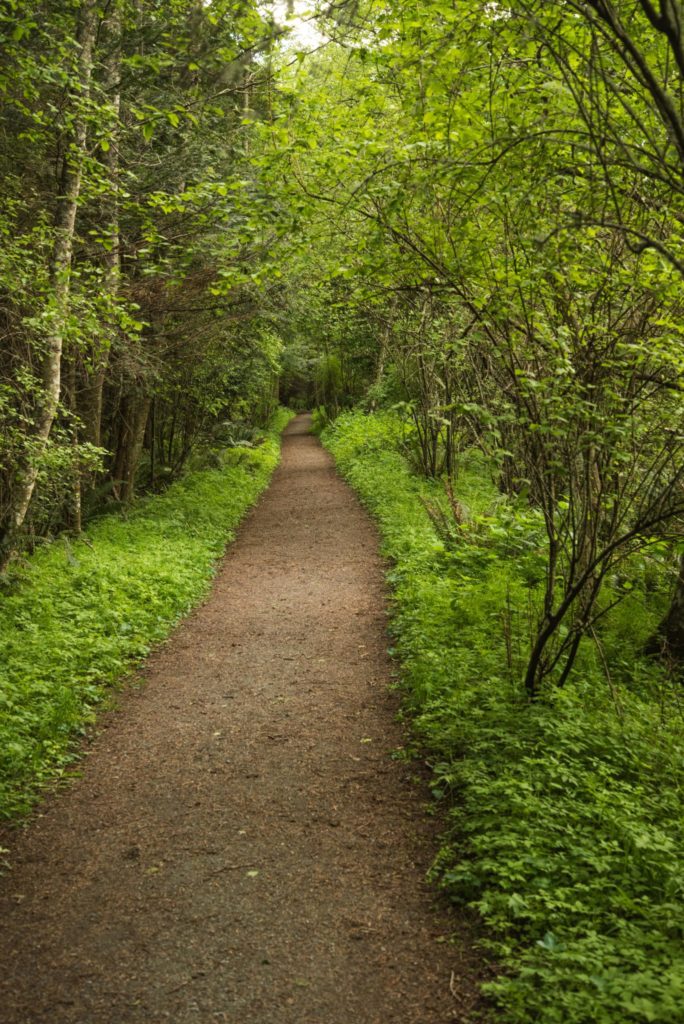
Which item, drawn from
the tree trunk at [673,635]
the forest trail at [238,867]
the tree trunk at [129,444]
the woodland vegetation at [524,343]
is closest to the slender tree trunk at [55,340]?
the woodland vegetation at [524,343]

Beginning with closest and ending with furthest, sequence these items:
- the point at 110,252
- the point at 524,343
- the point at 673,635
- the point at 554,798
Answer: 1. the point at 554,798
2. the point at 524,343
3. the point at 673,635
4. the point at 110,252

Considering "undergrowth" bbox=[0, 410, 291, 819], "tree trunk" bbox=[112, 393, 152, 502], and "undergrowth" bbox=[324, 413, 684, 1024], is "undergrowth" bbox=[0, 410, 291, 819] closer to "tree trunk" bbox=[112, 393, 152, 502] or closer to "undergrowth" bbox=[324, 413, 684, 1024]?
"tree trunk" bbox=[112, 393, 152, 502]

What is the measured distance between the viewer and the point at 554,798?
4.71m

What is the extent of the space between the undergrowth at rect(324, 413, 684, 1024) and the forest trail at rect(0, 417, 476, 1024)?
31cm

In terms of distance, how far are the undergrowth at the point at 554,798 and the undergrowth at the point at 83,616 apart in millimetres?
2828

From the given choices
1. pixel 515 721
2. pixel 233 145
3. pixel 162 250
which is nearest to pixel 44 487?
pixel 162 250

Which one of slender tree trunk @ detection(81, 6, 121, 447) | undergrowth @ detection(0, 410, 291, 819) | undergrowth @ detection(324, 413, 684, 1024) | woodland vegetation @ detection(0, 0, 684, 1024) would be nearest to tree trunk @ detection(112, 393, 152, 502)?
undergrowth @ detection(0, 410, 291, 819)

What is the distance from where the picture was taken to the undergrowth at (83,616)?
5.79 m

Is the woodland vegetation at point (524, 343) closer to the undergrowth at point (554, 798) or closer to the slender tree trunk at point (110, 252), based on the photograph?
the undergrowth at point (554, 798)

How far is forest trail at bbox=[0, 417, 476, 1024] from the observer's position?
3586 mm

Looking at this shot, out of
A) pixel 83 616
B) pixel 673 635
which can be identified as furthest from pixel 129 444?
pixel 673 635

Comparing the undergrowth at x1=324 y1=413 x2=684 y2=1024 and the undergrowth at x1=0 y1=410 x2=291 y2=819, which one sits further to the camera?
the undergrowth at x1=0 y1=410 x2=291 y2=819

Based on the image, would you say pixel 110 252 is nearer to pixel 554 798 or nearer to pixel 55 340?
pixel 55 340

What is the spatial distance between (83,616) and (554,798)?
5.43m
